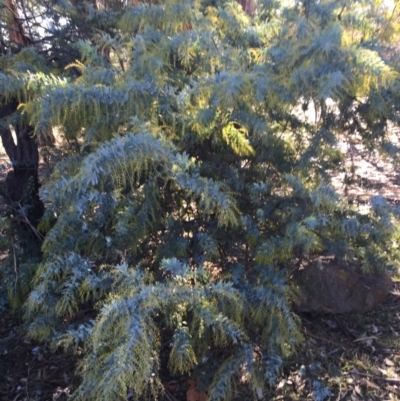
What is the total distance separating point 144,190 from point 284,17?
58.2 inches

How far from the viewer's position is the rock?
13.3 ft

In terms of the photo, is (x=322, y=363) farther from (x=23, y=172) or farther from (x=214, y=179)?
(x=23, y=172)

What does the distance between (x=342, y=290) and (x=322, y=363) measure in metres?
0.70

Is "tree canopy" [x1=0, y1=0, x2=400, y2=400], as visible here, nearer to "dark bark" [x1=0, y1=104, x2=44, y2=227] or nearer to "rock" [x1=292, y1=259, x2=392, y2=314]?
"rock" [x1=292, y1=259, x2=392, y2=314]

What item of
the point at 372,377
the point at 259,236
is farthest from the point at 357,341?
the point at 259,236

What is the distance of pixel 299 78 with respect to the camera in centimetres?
280

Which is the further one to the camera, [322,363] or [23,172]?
[23,172]

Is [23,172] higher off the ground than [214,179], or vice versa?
[214,179]

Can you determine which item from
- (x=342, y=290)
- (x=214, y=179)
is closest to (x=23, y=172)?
(x=214, y=179)

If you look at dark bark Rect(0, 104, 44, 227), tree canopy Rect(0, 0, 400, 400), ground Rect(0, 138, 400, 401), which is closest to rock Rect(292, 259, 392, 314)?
ground Rect(0, 138, 400, 401)

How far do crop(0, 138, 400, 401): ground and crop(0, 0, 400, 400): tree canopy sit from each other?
12.3 inches

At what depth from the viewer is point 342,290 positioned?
4.15 meters

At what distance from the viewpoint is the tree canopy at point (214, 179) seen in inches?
103

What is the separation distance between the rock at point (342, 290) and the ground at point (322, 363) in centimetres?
10
